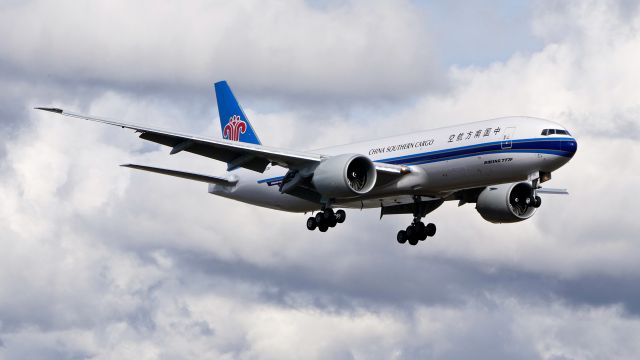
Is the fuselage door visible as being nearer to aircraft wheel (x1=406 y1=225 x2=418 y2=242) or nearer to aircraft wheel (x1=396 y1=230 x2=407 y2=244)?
aircraft wheel (x1=406 y1=225 x2=418 y2=242)

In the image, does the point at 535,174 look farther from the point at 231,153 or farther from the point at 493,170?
the point at 231,153

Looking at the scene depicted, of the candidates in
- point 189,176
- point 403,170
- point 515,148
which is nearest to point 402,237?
point 403,170

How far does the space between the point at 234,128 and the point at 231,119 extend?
766 millimetres

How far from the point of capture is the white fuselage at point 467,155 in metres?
59.2

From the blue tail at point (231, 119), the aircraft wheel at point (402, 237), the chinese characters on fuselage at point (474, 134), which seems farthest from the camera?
the blue tail at point (231, 119)

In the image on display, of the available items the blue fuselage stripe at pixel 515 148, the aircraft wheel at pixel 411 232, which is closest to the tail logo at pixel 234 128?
the aircraft wheel at pixel 411 232

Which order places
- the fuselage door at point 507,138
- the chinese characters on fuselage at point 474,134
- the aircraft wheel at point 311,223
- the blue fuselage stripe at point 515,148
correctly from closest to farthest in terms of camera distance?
the blue fuselage stripe at point 515,148 → the fuselage door at point 507,138 → the chinese characters on fuselage at point 474,134 → the aircraft wheel at point 311,223

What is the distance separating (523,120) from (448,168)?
408 cm

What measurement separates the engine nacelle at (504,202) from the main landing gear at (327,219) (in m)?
7.34

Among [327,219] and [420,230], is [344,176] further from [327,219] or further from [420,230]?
[420,230]

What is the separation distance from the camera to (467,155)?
60.4m

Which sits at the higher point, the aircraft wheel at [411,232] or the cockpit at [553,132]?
the cockpit at [553,132]

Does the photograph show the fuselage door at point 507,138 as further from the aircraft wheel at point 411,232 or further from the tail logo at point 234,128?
the tail logo at point 234,128

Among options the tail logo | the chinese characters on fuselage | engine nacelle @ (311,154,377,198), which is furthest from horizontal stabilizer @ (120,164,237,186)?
the chinese characters on fuselage
